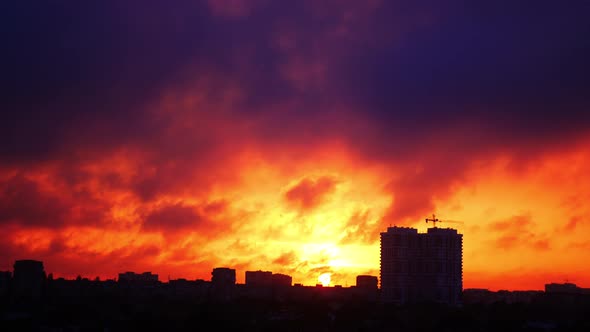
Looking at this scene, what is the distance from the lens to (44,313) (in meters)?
176

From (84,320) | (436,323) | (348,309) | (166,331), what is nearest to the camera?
(166,331)

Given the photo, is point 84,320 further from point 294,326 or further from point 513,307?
point 513,307

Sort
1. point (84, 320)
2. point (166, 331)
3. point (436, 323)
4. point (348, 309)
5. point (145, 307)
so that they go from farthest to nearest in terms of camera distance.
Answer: point (145, 307), point (348, 309), point (84, 320), point (436, 323), point (166, 331)

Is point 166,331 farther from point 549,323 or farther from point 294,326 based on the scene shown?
point 549,323

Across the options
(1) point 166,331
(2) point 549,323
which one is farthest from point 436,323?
(1) point 166,331

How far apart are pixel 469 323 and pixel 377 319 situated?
66.6 feet

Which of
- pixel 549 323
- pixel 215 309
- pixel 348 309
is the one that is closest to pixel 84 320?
pixel 215 309

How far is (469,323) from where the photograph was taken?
15125 centimetres

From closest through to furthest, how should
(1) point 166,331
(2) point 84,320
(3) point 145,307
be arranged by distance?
(1) point 166,331
(2) point 84,320
(3) point 145,307

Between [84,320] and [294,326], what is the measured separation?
136 feet

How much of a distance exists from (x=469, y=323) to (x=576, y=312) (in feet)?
112

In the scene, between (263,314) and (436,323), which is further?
(263,314)

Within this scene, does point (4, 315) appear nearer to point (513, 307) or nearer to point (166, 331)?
point (166, 331)

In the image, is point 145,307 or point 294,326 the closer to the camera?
point 294,326
